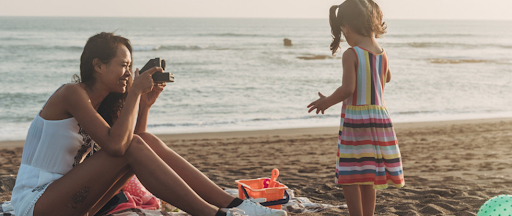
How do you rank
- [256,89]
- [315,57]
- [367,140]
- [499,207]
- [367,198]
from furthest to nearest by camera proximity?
[315,57], [256,89], [367,198], [367,140], [499,207]

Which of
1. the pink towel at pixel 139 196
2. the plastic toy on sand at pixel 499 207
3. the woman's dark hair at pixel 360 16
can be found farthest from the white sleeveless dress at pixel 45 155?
the plastic toy on sand at pixel 499 207

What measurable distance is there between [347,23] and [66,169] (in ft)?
6.24

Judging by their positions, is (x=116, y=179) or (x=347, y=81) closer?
(x=116, y=179)

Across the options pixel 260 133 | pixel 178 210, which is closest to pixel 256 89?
pixel 260 133

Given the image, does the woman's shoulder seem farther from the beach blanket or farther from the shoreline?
the shoreline

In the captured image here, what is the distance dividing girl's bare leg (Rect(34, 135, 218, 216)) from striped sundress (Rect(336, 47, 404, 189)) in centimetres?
89

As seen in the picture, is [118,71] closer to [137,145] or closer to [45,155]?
[137,145]

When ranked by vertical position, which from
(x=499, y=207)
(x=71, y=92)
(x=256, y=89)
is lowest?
(x=256, y=89)

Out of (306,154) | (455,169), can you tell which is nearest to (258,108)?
(306,154)

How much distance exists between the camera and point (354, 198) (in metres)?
3.10

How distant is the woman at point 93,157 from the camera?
8.68ft

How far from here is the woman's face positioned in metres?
2.81

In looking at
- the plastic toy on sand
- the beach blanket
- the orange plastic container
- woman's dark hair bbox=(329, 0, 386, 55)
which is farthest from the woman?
woman's dark hair bbox=(329, 0, 386, 55)

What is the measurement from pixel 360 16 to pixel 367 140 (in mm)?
770
